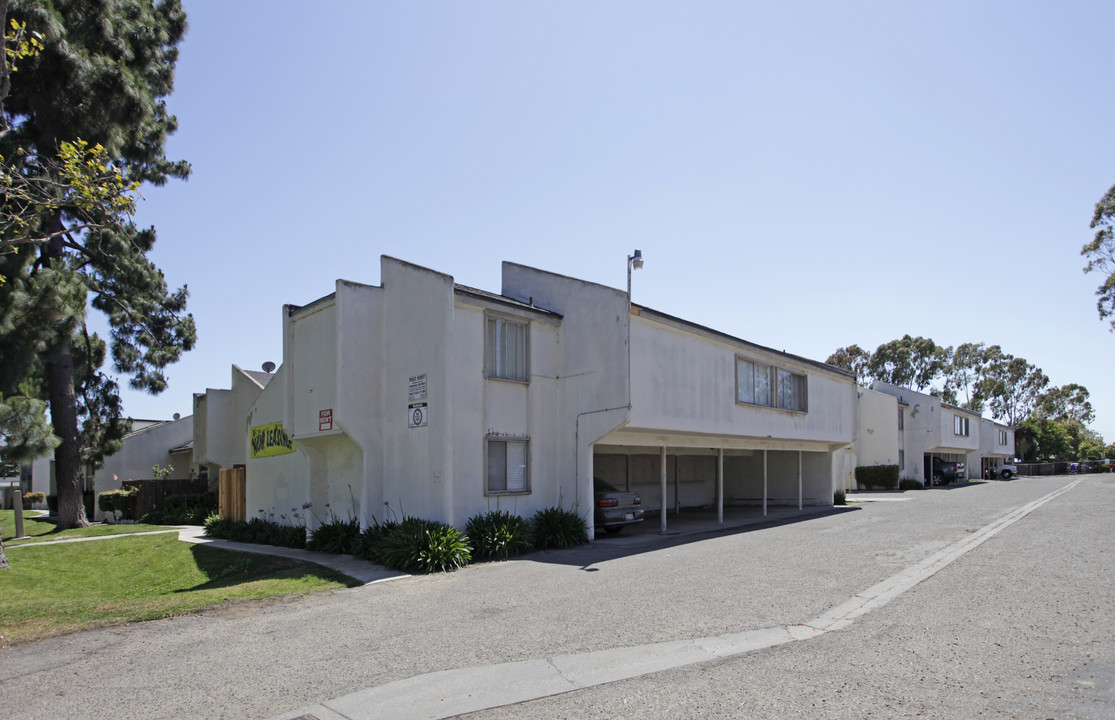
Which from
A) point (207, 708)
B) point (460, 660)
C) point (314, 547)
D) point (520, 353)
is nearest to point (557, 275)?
point (520, 353)

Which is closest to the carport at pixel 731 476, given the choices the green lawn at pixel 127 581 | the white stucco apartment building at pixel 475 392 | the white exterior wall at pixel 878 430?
the white stucco apartment building at pixel 475 392

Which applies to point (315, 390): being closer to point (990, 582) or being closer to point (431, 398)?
point (431, 398)

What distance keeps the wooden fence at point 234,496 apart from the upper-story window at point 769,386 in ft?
47.5

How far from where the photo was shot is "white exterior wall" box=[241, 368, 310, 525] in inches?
711

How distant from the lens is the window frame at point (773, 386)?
66.1 feet

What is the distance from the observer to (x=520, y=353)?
622 inches

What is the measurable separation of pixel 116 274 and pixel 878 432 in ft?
130

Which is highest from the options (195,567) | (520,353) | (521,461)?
(520,353)

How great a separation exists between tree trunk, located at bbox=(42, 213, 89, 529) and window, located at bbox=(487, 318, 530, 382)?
15592 millimetres

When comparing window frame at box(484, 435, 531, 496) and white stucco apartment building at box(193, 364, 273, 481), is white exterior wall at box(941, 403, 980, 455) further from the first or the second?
white stucco apartment building at box(193, 364, 273, 481)

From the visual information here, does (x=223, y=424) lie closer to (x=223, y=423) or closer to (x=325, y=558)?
(x=223, y=423)

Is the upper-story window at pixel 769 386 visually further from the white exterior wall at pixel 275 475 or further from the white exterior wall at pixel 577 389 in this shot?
the white exterior wall at pixel 275 475

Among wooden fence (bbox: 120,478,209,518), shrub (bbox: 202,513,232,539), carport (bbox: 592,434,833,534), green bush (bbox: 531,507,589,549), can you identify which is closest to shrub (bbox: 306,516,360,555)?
green bush (bbox: 531,507,589,549)

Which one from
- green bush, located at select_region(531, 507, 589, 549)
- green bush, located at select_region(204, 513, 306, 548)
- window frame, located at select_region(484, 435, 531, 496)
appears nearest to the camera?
window frame, located at select_region(484, 435, 531, 496)
